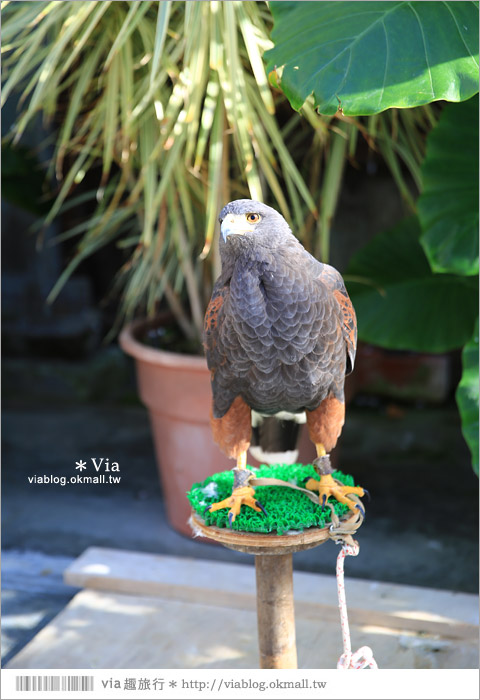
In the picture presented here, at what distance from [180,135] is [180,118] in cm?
7

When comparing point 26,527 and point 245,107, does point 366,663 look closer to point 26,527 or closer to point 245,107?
point 245,107

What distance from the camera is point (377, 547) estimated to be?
94.2 inches

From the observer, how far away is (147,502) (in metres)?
2.70

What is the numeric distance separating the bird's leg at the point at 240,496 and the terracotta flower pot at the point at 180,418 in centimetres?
77

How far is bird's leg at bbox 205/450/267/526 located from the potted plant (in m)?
0.70

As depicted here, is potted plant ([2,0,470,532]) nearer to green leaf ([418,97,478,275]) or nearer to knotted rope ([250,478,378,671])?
green leaf ([418,97,478,275])

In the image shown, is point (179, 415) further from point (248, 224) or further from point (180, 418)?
point (248, 224)

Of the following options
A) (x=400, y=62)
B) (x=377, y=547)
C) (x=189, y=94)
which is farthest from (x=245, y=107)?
(x=377, y=547)

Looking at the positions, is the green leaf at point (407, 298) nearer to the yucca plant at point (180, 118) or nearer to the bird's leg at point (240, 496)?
the yucca plant at point (180, 118)

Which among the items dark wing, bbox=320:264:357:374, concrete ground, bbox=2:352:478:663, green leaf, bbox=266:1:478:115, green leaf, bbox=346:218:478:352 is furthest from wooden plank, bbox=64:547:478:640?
green leaf, bbox=266:1:478:115

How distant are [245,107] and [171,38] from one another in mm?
448

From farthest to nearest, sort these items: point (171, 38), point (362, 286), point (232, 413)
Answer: point (362, 286) → point (171, 38) → point (232, 413)

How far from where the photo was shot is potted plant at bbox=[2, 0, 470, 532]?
1.81m

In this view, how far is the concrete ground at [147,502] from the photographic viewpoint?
2240 millimetres
